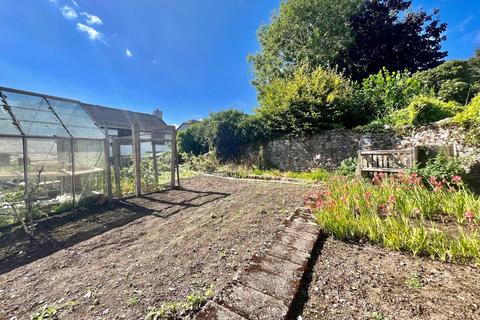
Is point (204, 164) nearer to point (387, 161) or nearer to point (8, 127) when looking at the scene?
point (8, 127)

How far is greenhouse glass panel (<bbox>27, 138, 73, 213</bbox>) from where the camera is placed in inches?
178

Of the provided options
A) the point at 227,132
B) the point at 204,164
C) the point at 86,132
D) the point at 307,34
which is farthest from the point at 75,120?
the point at 307,34

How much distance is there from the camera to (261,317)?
52.6 inches

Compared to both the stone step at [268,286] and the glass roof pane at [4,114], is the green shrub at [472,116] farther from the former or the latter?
the glass roof pane at [4,114]

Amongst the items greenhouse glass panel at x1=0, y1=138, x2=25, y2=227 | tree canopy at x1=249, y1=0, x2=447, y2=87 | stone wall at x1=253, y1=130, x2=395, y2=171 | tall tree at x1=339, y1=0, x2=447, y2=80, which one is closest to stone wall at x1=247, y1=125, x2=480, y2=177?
stone wall at x1=253, y1=130, x2=395, y2=171

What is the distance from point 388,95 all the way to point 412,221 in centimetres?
799

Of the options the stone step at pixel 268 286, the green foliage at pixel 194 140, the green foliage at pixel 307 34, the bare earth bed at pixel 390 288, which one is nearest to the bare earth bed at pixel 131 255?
the stone step at pixel 268 286

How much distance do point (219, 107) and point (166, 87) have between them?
22.0 ft

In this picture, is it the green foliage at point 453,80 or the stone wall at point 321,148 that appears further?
the green foliage at point 453,80

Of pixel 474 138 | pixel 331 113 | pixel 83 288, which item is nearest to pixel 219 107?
pixel 331 113

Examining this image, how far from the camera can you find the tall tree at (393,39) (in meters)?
13.4

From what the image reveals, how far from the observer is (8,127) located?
4305 mm

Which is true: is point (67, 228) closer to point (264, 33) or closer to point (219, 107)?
point (219, 107)

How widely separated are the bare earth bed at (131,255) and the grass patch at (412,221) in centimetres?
90
